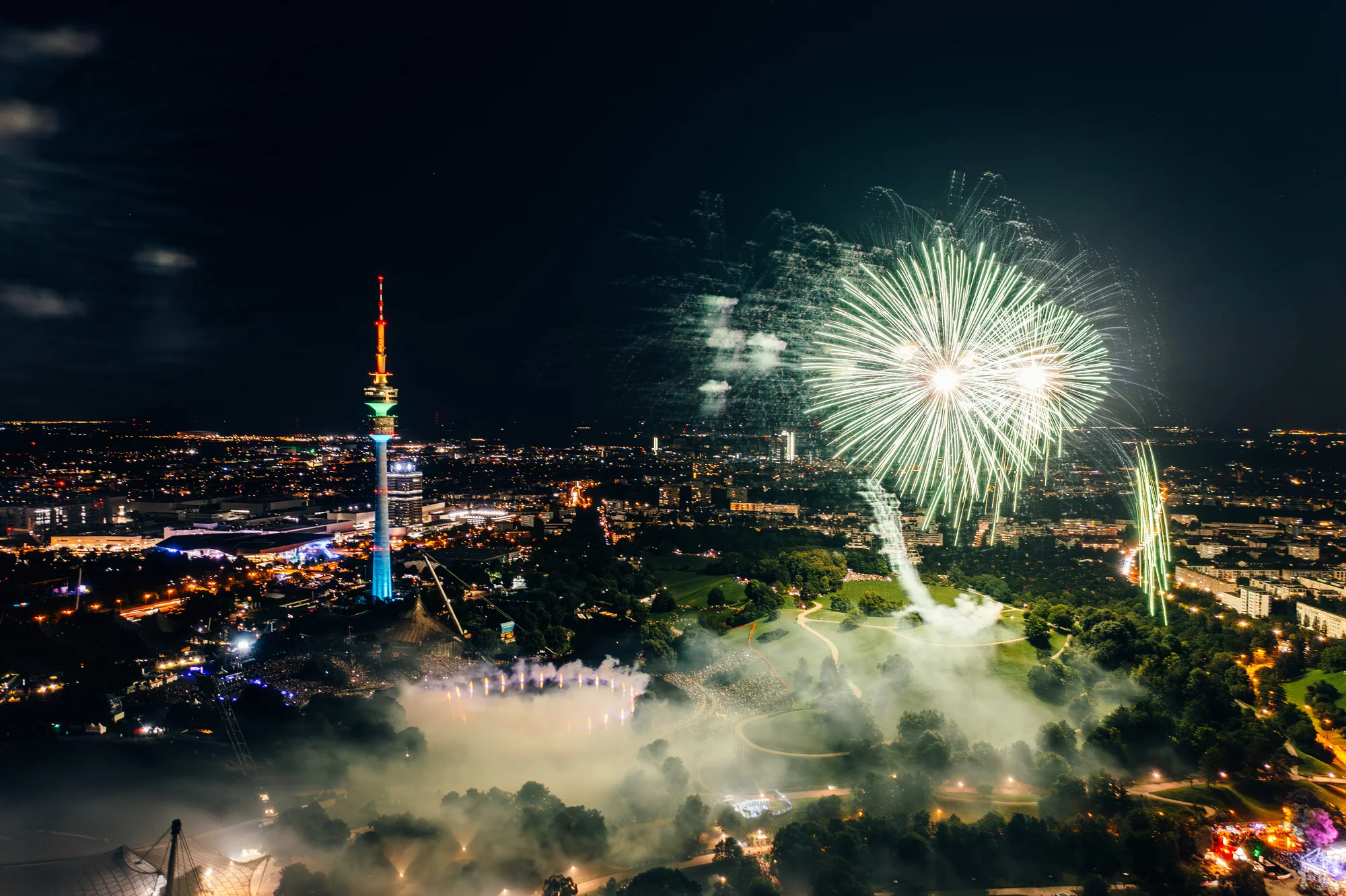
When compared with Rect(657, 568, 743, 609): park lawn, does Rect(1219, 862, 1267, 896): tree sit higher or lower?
lower

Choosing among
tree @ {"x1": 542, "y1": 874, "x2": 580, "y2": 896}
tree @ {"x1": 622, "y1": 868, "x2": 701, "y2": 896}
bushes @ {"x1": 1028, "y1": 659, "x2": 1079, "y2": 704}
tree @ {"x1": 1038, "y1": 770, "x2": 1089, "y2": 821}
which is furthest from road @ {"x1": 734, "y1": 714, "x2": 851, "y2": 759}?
bushes @ {"x1": 1028, "y1": 659, "x2": 1079, "y2": 704}

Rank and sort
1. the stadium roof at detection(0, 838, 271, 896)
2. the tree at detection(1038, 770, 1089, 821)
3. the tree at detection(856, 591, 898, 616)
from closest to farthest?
1. the stadium roof at detection(0, 838, 271, 896)
2. the tree at detection(1038, 770, 1089, 821)
3. the tree at detection(856, 591, 898, 616)

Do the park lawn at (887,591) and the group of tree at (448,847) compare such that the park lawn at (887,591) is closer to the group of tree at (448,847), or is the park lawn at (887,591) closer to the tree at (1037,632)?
the tree at (1037,632)

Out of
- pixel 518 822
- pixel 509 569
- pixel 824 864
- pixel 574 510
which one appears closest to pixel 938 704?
pixel 824 864

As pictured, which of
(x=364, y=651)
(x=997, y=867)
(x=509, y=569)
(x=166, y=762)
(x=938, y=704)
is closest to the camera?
(x=997, y=867)

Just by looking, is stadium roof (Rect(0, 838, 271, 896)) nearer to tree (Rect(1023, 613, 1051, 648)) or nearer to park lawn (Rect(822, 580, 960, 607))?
tree (Rect(1023, 613, 1051, 648))

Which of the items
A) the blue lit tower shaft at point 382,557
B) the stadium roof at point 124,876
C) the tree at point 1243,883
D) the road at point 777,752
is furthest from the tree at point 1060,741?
the blue lit tower shaft at point 382,557

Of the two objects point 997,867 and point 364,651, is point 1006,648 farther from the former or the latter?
point 364,651

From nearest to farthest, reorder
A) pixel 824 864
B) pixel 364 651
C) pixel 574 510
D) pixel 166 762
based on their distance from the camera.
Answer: pixel 824 864 → pixel 166 762 → pixel 364 651 → pixel 574 510
